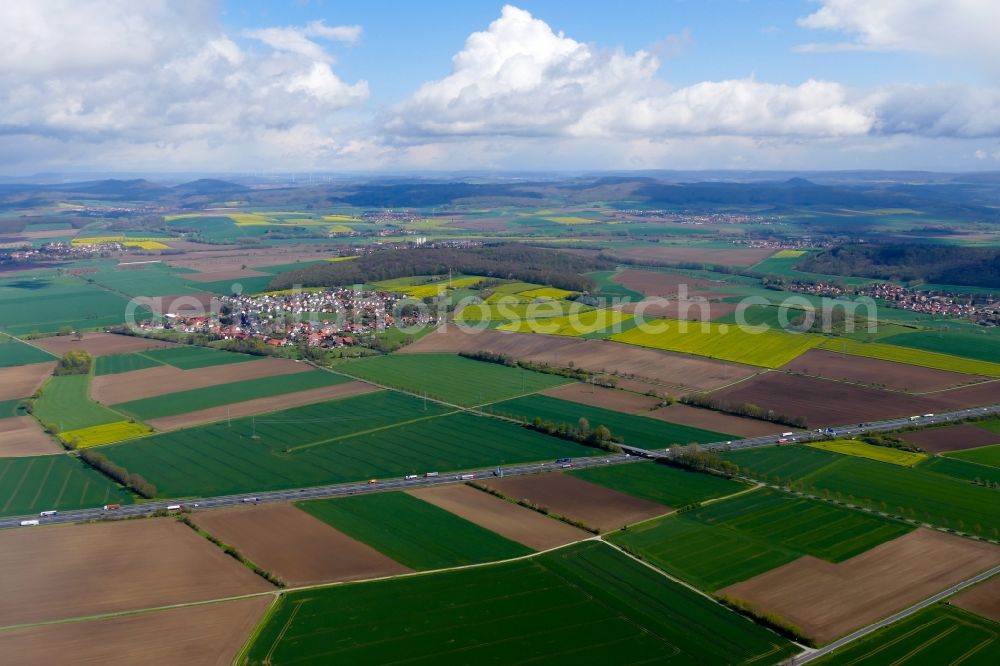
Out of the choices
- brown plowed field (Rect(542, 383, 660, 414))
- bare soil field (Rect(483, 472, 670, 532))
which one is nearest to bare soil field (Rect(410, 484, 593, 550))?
bare soil field (Rect(483, 472, 670, 532))

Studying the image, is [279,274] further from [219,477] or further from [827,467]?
[827,467]

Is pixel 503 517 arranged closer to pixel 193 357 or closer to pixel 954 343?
pixel 193 357

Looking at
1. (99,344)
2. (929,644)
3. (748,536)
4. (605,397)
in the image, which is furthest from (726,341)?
(99,344)

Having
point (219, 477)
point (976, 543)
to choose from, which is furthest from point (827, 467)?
point (219, 477)

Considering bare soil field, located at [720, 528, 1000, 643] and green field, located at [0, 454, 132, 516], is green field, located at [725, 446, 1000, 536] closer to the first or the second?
bare soil field, located at [720, 528, 1000, 643]

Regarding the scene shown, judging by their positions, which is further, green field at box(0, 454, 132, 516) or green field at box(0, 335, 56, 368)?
green field at box(0, 335, 56, 368)

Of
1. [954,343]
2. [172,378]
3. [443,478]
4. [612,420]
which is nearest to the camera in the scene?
[443,478]
